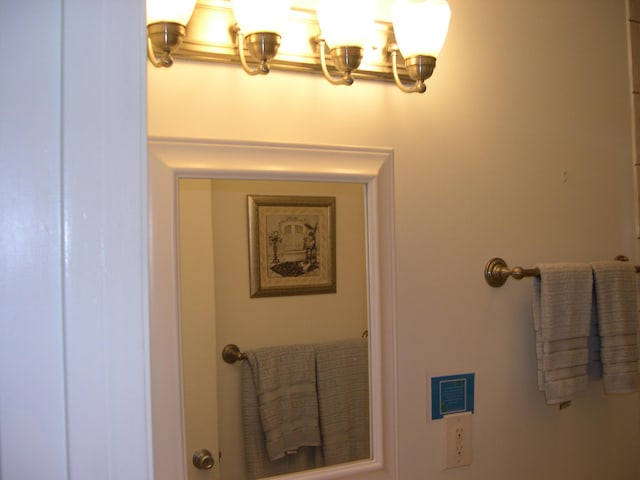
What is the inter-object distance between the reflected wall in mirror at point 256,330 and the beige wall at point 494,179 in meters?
0.11

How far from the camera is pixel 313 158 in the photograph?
3.95 feet

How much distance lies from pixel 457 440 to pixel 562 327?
373mm

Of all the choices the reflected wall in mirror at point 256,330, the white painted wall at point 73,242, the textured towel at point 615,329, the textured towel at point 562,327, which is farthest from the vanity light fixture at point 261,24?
the textured towel at point 615,329

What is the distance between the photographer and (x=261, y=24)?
1075 mm

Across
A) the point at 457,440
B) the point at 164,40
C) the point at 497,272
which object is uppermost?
the point at 164,40

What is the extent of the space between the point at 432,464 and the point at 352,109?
0.83 metres

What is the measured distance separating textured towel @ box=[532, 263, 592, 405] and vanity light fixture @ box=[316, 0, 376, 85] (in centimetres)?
68

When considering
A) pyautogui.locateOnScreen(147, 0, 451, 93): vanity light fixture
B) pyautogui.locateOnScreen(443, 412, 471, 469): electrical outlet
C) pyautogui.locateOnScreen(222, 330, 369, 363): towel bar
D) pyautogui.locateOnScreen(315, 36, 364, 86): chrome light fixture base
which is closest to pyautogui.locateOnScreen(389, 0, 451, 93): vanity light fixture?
pyautogui.locateOnScreen(147, 0, 451, 93): vanity light fixture

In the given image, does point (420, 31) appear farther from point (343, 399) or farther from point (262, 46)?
point (343, 399)

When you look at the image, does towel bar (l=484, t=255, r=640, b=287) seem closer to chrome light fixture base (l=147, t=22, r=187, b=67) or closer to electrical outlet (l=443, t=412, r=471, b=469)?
electrical outlet (l=443, t=412, r=471, b=469)

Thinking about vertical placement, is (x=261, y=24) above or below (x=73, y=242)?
above

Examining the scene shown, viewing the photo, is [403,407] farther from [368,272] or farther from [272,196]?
[272,196]

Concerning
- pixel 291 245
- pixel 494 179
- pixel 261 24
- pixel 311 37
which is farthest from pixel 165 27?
pixel 494 179

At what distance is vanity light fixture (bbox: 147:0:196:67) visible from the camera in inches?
40.0
